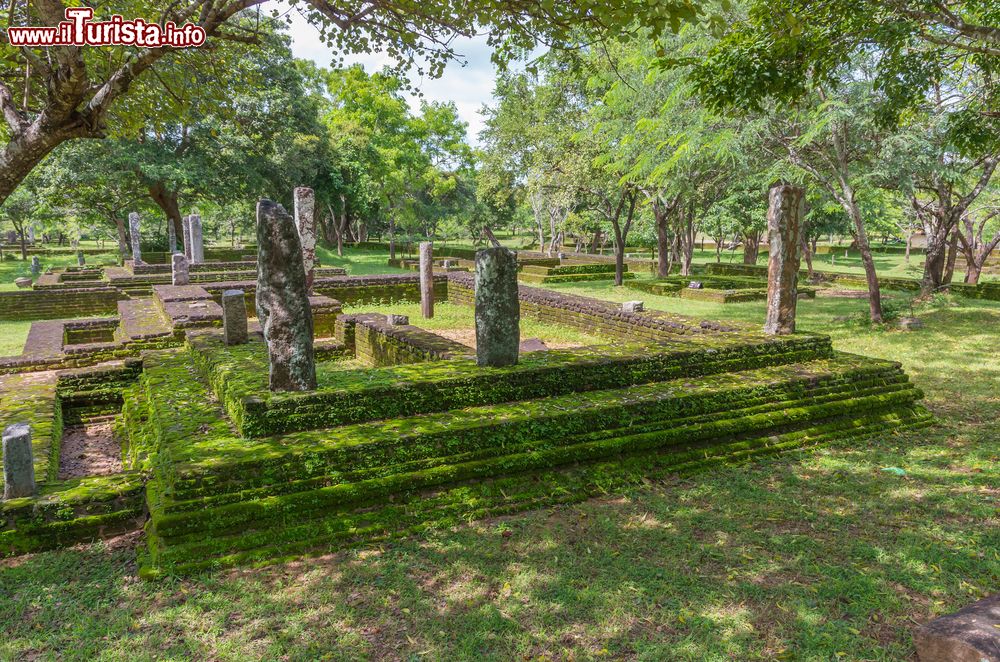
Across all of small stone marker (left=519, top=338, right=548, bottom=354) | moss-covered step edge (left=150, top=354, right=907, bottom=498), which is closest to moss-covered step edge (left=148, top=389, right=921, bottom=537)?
moss-covered step edge (left=150, top=354, right=907, bottom=498)

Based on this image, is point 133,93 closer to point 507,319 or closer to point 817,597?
point 507,319

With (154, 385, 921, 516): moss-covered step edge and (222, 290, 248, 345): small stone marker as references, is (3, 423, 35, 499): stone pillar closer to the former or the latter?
(154, 385, 921, 516): moss-covered step edge

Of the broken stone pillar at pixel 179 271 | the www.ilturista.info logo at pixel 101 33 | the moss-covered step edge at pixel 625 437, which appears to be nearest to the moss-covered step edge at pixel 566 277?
the broken stone pillar at pixel 179 271

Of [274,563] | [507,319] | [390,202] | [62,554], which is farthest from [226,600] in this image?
[390,202]

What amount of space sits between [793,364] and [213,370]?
298 inches

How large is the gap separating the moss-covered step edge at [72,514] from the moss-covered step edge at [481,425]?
1.87ft

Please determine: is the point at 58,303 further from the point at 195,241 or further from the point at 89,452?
the point at 89,452

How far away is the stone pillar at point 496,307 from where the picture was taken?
6695 mm

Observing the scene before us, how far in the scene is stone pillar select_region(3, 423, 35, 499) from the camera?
5016 millimetres

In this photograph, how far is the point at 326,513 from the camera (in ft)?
16.5

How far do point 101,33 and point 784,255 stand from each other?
9.43 metres

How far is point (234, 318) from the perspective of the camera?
8562 millimetres

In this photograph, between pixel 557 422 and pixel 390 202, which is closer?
pixel 557 422

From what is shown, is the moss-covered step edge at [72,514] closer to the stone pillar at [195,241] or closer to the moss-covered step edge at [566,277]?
the stone pillar at [195,241]
